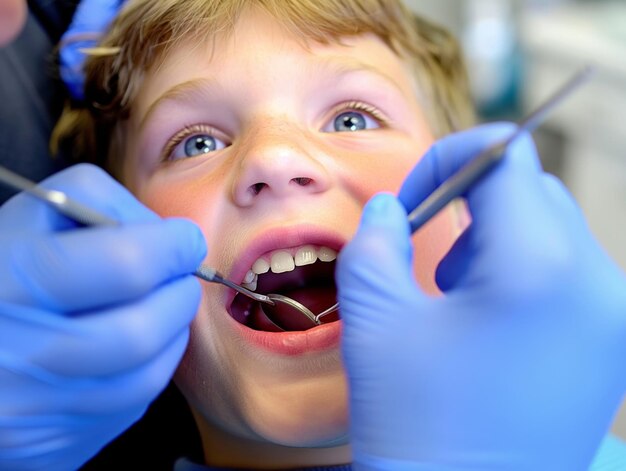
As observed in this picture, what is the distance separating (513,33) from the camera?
313 centimetres

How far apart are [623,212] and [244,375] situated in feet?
5.53

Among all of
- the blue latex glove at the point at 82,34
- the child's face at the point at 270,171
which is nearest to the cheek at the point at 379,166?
the child's face at the point at 270,171

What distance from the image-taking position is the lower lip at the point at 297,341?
Answer: 3.28ft

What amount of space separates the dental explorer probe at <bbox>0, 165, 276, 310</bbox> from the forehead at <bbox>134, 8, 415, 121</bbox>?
0.91 ft

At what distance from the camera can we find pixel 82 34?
4.29 feet

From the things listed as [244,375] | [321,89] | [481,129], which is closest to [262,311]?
[244,375]

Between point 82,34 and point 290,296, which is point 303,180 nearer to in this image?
point 290,296

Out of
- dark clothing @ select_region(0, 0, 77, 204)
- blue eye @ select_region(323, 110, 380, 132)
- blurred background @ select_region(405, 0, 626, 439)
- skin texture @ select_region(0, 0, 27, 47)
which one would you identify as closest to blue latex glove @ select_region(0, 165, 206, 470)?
skin texture @ select_region(0, 0, 27, 47)

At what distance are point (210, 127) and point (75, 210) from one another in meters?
0.35

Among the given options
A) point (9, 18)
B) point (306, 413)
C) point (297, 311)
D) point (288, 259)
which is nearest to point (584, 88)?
point (297, 311)

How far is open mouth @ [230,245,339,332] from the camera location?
45.3 inches

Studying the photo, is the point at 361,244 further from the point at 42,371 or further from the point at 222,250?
the point at 42,371

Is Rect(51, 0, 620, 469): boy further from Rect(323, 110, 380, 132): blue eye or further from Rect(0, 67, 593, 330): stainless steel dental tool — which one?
Rect(0, 67, 593, 330): stainless steel dental tool

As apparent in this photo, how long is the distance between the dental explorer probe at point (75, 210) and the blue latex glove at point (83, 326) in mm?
18
